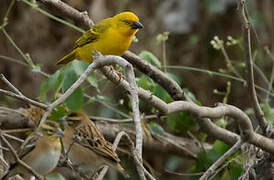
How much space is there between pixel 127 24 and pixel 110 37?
22 cm

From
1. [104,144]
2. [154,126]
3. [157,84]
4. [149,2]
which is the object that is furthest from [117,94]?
[104,144]

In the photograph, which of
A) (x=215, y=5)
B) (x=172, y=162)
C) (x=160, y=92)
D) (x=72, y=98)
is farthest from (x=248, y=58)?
(x=215, y=5)

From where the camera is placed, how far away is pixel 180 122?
432 cm

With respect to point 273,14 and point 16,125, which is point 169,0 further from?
point 16,125

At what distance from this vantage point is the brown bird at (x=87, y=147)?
2.99 metres

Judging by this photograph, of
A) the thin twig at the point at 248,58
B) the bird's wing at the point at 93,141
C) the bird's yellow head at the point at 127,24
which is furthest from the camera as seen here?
the bird's yellow head at the point at 127,24

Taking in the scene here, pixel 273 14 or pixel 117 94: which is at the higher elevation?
pixel 273 14

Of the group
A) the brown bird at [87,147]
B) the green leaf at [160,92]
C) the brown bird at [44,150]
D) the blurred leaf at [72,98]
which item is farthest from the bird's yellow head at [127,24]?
the brown bird at [44,150]

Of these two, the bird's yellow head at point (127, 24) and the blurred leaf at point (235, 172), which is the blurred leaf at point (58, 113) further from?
the blurred leaf at point (235, 172)

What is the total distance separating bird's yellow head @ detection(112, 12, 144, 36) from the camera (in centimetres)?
406

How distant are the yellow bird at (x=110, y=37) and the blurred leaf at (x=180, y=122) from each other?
2.50ft

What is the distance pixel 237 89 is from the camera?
261 inches

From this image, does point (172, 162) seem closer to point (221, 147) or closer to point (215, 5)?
point (221, 147)

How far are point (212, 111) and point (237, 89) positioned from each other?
12.3 ft
